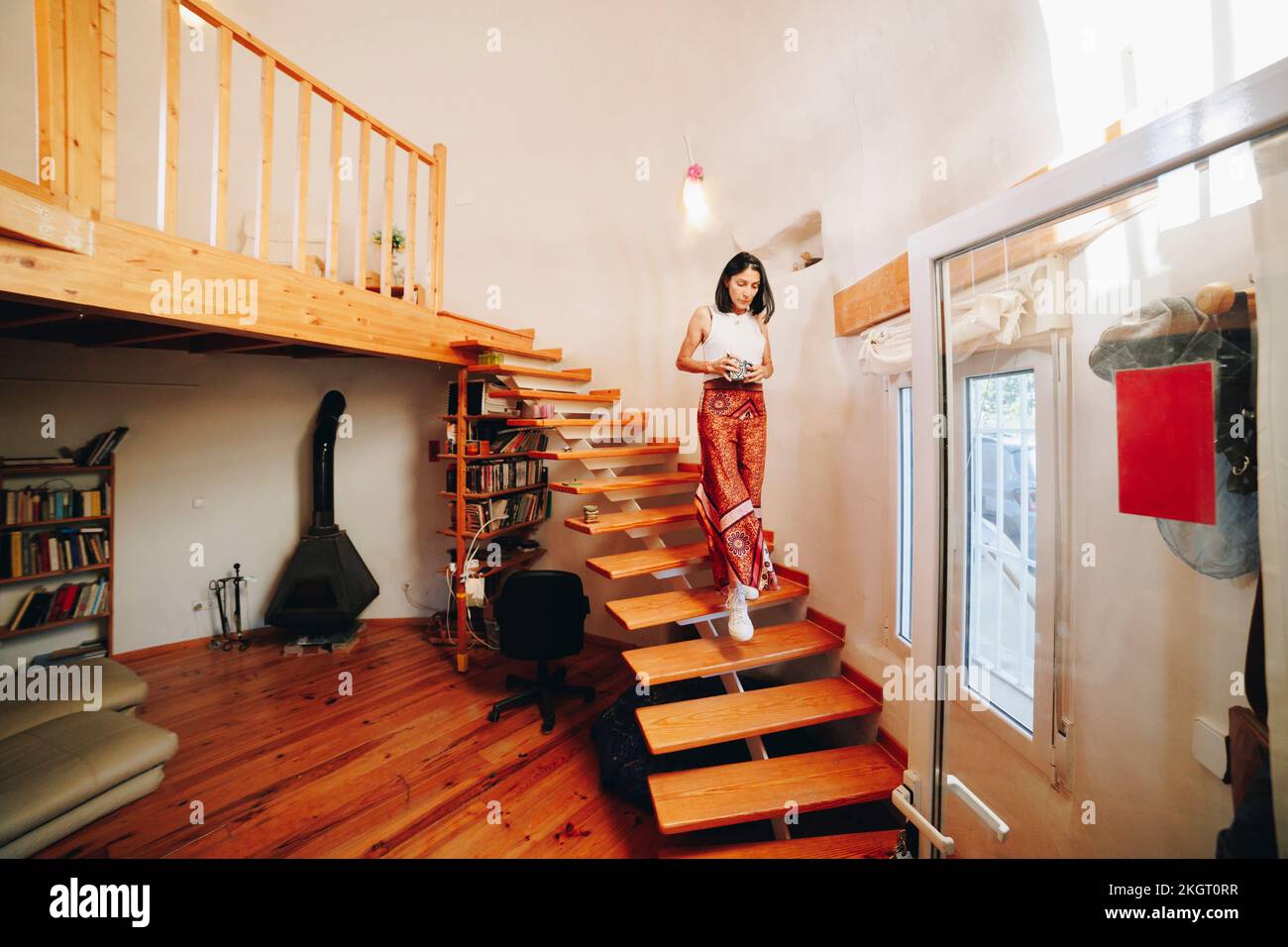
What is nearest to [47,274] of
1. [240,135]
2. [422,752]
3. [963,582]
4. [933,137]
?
[422,752]

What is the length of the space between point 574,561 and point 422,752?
160cm

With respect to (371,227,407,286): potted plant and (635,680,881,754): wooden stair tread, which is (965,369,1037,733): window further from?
(371,227,407,286): potted plant

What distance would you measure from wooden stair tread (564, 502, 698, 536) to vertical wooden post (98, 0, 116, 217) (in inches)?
73.9

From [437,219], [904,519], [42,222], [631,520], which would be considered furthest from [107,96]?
[904,519]

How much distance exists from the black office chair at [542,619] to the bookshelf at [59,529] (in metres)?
2.76

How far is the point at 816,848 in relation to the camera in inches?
56.9

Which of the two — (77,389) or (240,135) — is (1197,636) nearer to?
(77,389)

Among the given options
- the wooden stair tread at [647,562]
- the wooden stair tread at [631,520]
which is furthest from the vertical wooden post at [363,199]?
the wooden stair tread at [647,562]

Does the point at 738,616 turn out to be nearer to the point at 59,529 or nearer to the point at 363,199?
the point at 363,199

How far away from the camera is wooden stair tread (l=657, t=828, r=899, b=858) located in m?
1.41

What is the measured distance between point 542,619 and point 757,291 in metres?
1.94

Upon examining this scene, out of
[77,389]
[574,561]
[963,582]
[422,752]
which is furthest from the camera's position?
[574,561]

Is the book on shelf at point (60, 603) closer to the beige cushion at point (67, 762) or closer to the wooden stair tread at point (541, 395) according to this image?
the beige cushion at point (67, 762)
